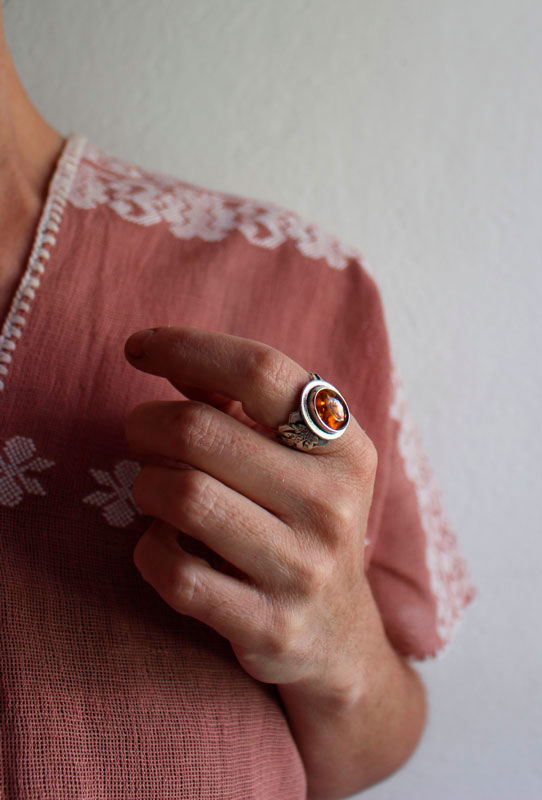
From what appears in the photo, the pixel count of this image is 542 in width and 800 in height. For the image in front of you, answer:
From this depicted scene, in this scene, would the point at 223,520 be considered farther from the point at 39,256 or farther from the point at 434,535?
the point at 434,535

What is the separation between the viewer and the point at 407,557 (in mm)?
652

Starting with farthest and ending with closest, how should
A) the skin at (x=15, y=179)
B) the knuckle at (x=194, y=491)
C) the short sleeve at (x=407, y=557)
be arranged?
the short sleeve at (x=407, y=557) → the skin at (x=15, y=179) → the knuckle at (x=194, y=491)

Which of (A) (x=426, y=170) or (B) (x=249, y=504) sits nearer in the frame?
(B) (x=249, y=504)

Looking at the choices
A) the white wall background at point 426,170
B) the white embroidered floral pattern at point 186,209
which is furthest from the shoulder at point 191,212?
the white wall background at point 426,170

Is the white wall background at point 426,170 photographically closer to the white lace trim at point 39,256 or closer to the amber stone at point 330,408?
the white lace trim at point 39,256

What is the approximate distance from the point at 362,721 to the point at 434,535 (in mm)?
208

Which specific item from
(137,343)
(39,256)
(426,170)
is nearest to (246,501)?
(137,343)

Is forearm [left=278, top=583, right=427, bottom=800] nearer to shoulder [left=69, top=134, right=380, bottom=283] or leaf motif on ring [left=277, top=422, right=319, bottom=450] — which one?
leaf motif on ring [left=277, top=422, right=319, bottom=450]

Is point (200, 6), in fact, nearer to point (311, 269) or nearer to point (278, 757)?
point (311, 269)

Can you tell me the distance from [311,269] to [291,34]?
330 millimetres

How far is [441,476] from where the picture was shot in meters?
0.85

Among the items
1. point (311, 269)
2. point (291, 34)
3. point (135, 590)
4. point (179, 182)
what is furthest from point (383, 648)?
point (291, 34)

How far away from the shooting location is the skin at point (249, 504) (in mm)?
395

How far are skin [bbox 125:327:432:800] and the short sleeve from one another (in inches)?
6.4
